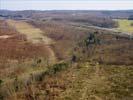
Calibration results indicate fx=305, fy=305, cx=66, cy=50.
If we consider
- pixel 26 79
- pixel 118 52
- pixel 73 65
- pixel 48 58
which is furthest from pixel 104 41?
pixel 26 79

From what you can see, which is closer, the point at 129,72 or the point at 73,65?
the point at 129,72

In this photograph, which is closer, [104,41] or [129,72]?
[129,72]

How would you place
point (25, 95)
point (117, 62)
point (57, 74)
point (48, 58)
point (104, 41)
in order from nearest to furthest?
1. point (25, 95)
2. point (57, 74)
3. point (117, 62)
4. point (48, 58)
5. point (104, 41)

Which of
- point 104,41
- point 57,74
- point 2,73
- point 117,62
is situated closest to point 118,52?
point 117,62

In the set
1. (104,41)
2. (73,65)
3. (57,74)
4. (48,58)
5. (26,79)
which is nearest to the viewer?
(26,79)

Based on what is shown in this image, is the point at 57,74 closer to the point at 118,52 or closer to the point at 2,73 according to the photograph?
the point at 2,73

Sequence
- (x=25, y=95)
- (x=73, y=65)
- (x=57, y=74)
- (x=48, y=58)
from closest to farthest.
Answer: (x=25, y=95)
(x=57, y=74)
(x=73, y=65)
(x=48, y=58)

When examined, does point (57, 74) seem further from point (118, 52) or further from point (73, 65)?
point (118, 52)

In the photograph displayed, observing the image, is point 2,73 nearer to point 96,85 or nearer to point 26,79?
point 26,79

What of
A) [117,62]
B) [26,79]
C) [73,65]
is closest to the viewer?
[26,79]
